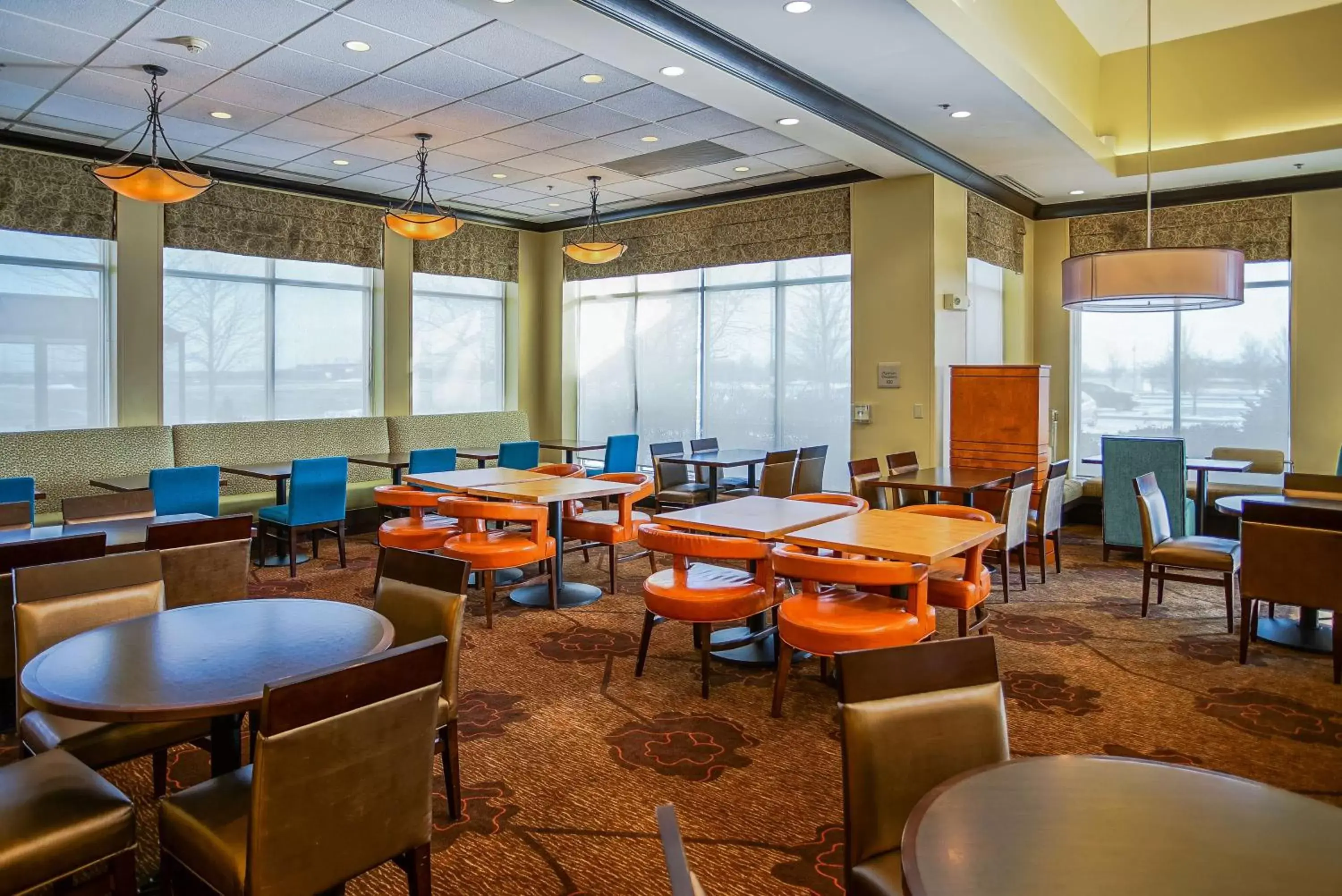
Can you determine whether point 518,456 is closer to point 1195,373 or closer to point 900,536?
point 900,536

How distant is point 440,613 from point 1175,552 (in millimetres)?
4437

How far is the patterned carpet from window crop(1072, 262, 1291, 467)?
3.38m

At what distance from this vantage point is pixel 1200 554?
5012 mm

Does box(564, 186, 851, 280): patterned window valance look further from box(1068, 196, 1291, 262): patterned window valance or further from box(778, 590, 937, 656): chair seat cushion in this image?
box(778, 590, 937, 656): chair seat cushion

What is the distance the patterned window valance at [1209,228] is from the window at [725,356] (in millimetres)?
2626

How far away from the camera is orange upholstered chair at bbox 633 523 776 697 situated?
3812 millimetres

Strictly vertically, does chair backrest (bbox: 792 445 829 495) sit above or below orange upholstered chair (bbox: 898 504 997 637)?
above

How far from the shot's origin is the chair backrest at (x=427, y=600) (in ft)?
9.02

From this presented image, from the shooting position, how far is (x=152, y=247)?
293 inches

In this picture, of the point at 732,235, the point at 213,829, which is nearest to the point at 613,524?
the point at 213,829

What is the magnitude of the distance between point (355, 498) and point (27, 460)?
2552mm

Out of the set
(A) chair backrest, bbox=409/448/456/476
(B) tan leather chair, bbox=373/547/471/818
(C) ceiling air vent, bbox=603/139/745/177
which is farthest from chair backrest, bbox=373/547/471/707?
(C) ceiling air vent, bbox=603/139/745/177

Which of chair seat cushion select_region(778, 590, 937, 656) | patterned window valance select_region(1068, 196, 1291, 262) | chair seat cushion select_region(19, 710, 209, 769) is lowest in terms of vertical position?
chair seat cushion select_region(19, 710, 209, 769)

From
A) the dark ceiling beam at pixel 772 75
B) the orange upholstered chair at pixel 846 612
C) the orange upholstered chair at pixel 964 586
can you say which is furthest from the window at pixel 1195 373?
the orange upholstered chair at pixel 846 612
